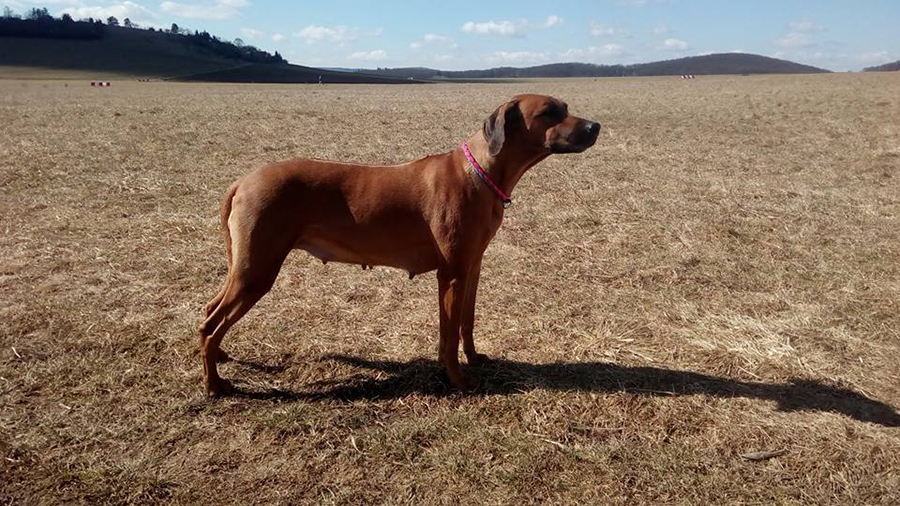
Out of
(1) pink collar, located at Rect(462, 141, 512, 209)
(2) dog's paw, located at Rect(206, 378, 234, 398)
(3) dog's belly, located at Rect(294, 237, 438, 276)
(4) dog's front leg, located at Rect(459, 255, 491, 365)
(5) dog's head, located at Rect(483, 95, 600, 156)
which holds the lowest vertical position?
(2) dog's paw, located at Rect(206, 378, 234, 398)

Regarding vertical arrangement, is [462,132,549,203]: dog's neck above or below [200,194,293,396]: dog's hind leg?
above

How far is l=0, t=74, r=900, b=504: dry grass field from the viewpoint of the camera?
3309 mm

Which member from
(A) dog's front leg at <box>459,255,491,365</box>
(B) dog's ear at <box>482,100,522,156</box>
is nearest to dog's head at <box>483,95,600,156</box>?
(B) dog's ear at <box>482,100,522,156</box>

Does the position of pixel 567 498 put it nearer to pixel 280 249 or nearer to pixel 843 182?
pixel 280 249

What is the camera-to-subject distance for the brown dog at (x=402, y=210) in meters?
3.84

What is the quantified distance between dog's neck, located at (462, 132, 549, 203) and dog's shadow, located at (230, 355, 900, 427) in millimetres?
1428

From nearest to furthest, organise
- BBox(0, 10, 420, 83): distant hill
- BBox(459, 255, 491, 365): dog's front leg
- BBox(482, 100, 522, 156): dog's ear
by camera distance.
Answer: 1. BBox(482, 100, 522, 156): dog's ear
2. BBox(459, 255, 491, 365): dog's front leg
3. BBox(0, 10, 420, 83): distant hill

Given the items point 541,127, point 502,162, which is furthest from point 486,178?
point 541,127

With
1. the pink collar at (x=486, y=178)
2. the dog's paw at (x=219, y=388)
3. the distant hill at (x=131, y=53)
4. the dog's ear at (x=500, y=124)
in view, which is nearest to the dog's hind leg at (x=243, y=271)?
the dog's paw at (x=219, y=388)

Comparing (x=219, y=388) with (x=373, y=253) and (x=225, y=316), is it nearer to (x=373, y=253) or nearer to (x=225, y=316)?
(x=225, y=316)

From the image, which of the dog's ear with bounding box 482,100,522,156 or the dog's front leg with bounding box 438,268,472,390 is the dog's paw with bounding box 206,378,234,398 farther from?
the dog's ear with bounding box 482,100,522,156

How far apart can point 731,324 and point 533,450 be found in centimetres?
279

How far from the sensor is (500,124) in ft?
13.0

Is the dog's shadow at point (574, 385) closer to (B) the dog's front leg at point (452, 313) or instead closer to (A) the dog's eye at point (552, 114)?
(B) the dog's front leg at point (452, 313)
